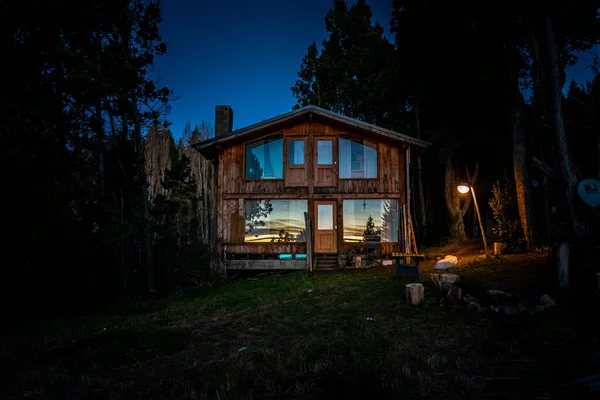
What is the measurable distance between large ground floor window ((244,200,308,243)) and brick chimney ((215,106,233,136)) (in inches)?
163

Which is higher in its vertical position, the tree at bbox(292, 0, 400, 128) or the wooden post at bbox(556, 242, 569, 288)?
the tree at bbox(292, 0, 400, 128)

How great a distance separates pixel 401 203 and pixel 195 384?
1368 centimetres

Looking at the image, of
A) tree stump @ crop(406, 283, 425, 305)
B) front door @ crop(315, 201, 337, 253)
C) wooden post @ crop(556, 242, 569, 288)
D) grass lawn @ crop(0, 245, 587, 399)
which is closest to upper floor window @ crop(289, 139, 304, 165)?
front door @ crop(315, 201, 337, 253)

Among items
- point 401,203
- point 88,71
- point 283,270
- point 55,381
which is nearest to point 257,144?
point 283,270

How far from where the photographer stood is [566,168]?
12.4 m

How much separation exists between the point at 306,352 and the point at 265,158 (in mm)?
12754

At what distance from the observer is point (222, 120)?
19.3 m

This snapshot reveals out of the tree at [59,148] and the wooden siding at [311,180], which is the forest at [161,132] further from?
the wooden siding at [311,180]

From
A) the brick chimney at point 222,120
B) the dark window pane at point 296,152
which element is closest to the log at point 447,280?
the dark window pane at point 296,152

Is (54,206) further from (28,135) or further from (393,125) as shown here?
(393,125)

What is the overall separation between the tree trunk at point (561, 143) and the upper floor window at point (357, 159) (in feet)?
22.3

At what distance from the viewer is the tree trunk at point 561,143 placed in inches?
479

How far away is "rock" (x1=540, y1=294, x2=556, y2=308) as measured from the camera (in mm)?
7287

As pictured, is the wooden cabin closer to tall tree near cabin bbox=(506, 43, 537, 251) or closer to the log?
tall tree near cabin bbox=(506, 43, 537, 251)
